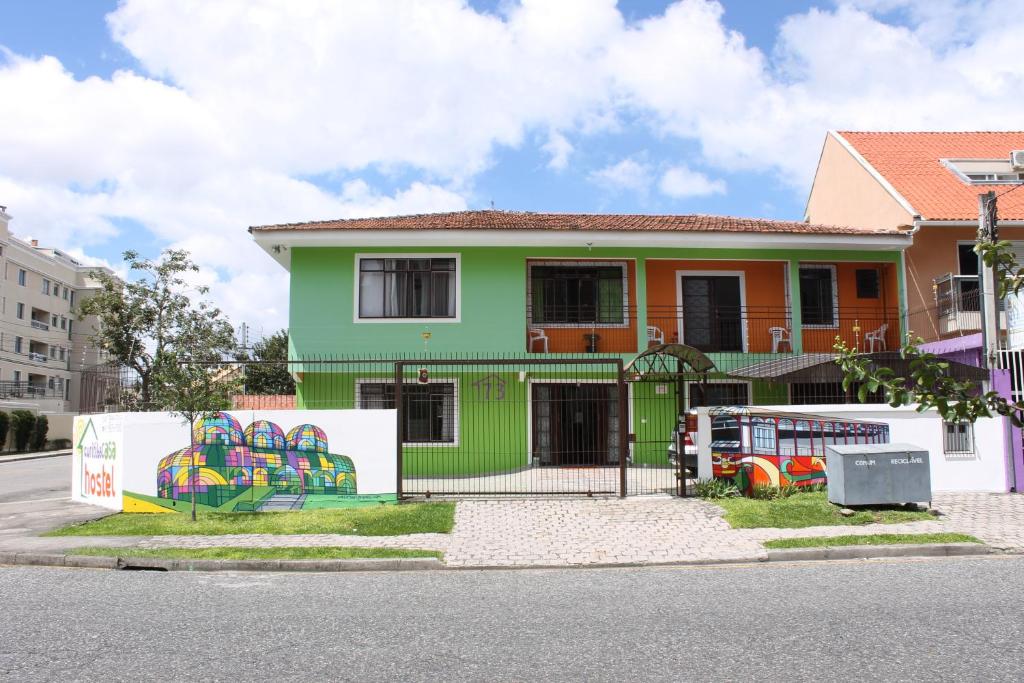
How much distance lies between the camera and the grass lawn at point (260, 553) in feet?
31.2

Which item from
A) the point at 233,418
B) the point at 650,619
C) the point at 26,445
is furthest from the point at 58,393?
the point at 650,619

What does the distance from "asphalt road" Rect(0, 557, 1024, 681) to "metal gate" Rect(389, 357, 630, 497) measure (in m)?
6.71

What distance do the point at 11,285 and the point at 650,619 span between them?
177ft

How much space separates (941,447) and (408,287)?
1084 cm

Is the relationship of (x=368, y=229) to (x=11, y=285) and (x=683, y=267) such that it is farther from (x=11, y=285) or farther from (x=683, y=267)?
(x=11, y=285)

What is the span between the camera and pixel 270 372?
37562 mm

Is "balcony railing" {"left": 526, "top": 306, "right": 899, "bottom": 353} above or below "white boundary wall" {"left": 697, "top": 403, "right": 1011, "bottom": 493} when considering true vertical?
above

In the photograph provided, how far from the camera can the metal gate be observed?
616 inches

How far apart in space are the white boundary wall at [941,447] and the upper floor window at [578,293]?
5540 mm

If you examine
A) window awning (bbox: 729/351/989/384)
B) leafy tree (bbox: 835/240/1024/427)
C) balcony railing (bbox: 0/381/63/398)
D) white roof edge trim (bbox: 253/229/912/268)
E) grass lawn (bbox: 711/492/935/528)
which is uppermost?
white roof edge trim (bbox: 253/229/912/268)

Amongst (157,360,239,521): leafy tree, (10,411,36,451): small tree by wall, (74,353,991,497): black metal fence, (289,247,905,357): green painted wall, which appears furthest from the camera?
(10,411,36,451): small tree by wall

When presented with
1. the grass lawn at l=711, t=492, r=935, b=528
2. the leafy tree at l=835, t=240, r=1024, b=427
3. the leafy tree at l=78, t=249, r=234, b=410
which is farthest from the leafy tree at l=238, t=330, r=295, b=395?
the leafy tree at l=835, t=240, r=1024, b=427

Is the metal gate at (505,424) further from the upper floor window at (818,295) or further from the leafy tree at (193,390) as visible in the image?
the upper floor window at (818,295)

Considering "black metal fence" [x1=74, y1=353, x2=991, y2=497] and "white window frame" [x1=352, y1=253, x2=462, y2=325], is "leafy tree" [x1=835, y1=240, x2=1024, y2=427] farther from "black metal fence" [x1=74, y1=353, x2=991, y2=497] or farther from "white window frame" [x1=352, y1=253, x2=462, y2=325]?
"white window frame" [x1=352, y1=253, x2=462, y2=325]
